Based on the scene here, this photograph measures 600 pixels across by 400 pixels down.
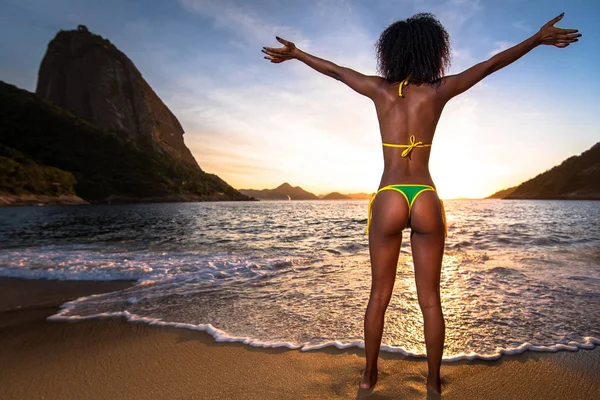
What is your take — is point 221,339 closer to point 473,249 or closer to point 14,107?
point 473,249

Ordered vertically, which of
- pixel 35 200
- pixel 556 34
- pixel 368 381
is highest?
pixel 556 34

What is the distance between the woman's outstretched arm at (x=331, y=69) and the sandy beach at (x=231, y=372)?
232 cm

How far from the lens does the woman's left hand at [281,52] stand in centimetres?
289

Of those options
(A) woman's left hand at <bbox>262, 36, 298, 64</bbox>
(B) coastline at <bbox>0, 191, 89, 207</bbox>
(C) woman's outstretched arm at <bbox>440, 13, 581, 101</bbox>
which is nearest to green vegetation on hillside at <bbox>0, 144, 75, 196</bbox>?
(B) coastline at <bbox>0, 191, 89, 207</bbox>

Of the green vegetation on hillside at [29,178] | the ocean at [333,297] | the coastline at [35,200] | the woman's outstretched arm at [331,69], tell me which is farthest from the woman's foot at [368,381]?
the green vegetation on hillside at [29,178]

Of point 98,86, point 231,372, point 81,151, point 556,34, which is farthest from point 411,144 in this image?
point 98,86

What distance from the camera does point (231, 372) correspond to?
275 cm

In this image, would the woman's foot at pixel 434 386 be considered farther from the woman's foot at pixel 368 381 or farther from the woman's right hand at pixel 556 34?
the woman's right hand at pixel 556 34

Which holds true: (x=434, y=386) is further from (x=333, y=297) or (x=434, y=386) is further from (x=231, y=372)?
(x=333, y=297)

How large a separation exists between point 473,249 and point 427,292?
9422mm

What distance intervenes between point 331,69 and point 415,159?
107 cm

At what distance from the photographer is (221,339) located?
3.44 m

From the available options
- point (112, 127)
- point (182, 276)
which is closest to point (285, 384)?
point (182, 276)

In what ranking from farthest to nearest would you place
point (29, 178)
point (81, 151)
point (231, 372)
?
point (81, 151) < point (29, 178) < point (231, 372)
